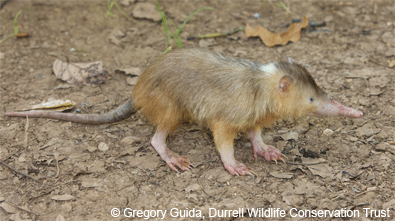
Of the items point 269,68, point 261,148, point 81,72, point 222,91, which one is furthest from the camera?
point 81,72

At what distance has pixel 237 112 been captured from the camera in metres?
4.02

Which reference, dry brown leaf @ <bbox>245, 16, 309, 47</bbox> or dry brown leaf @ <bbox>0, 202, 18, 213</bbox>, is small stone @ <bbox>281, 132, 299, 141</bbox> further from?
dry brown leaf @ <bbox>0, 202, 18, 213</bbox>

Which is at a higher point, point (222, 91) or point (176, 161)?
point (222, 91)

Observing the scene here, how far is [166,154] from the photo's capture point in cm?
438

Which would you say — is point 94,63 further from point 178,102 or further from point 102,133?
point 178,102

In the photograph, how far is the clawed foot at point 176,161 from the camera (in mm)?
4242

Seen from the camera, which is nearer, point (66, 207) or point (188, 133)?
point (66, 207)

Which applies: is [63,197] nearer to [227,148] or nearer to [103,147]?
[103,147]

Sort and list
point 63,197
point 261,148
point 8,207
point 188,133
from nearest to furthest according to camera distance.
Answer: point 8,207 → point 63,197 → point 261,148 → point 188,133

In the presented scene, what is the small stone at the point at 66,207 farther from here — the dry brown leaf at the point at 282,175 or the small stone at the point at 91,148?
the dry brown leaf at the point at 282,175

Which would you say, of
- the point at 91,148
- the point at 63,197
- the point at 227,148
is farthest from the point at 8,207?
the point at 227,148

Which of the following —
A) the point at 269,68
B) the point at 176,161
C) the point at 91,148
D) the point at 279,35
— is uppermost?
the point at 269,68

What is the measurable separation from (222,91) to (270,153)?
95cm

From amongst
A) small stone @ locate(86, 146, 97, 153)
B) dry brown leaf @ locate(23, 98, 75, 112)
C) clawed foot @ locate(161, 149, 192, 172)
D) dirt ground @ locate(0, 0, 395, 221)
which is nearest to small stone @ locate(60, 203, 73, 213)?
dirt ground @ locate(0, 0, 395, 221)
